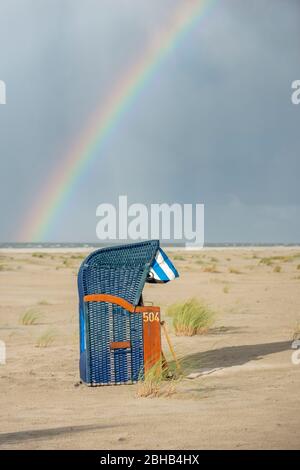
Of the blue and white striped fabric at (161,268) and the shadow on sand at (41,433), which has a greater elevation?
the blue and white striped fabric at (161,268)

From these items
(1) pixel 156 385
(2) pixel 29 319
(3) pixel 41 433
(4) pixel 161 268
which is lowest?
(3) pixel 41 433

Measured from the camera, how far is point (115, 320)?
36.3 ft

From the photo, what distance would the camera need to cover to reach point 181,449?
23.8 ft

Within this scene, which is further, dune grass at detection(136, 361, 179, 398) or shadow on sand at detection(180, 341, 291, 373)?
shadow on sand at detection(180, 341, 291, 373)

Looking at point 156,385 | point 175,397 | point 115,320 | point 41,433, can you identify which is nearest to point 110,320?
point 115,320

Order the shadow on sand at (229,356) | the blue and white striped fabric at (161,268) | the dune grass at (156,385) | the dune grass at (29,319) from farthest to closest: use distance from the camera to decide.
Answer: the dune grass at (29,319) → the shadow on sand at (229,356) → the blue and white striped fabric at (161,268) → the dune grass at (156,385)

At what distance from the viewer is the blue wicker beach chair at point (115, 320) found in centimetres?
1099

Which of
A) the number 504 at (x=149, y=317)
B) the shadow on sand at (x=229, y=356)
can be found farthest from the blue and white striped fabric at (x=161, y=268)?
the shadow on sand at (x=229, y=356)

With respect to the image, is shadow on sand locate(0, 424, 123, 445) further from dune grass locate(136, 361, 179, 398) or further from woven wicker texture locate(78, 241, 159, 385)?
woven wicker texture locate(78, 241, 159, 385)

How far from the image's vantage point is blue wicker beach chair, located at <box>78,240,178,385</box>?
1099cm

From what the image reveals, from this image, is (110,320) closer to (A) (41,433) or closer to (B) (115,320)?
(B) (115,320)

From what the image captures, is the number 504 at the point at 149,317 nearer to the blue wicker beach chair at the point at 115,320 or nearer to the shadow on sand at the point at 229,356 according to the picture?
the blue wicker beach chair at the point at 115,320

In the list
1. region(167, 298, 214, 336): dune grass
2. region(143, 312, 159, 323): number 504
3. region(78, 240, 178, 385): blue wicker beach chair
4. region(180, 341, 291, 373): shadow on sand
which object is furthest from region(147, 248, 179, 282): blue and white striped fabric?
region(167, 298, 214, 336): dune grass

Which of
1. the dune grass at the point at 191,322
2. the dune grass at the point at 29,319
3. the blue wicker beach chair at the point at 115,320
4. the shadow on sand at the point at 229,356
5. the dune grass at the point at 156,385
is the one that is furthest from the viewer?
the dune grass at the point at 29,319
